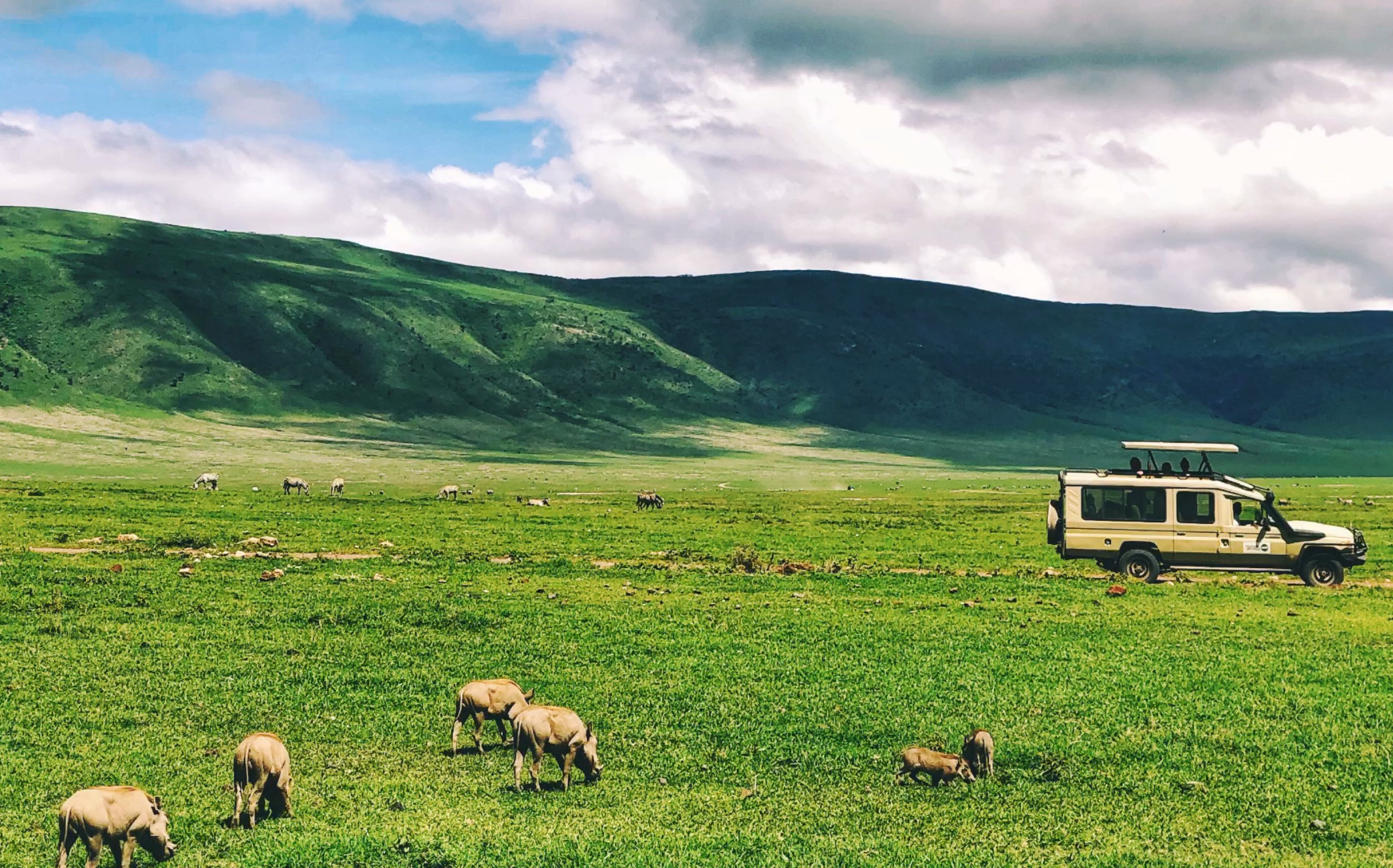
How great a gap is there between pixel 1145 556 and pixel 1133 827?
88.9 feet

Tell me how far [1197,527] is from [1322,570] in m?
4.17

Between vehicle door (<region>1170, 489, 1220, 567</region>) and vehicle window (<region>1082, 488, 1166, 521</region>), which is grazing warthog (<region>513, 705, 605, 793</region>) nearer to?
vehicle window (<region>1082, 488, 1166, 521</region>)

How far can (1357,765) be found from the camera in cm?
1752

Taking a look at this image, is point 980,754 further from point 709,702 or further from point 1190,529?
point 1190,529

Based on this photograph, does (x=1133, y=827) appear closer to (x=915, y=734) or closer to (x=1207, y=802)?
(x=1207, y=802)

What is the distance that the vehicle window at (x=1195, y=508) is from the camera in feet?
130

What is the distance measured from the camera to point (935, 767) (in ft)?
54.0

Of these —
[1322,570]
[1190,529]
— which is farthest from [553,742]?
[1322,570]

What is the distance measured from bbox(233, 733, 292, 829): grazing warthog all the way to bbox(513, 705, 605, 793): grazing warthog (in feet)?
9.73

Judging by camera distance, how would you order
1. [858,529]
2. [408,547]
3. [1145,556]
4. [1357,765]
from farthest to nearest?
1. [858,529]
2. [408,547]
3. [1145,556]
4. [1357,765]

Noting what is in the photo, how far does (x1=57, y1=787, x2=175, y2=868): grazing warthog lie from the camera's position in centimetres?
1234

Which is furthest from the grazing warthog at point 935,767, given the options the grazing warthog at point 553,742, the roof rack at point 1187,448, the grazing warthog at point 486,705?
the roof rack at point 1187,448

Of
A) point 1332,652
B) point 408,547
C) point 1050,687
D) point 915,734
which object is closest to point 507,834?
point 915,734

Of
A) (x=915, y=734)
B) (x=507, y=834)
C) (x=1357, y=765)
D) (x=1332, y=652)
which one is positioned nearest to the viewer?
(x=507, y=834)
